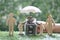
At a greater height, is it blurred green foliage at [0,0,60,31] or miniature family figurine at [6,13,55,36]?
blurred green foliage at [0,0,60,31]

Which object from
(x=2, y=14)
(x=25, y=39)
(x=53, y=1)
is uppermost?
(x=53, y=1)

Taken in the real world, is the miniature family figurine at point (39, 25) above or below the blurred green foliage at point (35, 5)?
below

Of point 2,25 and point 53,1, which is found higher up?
point 53,1

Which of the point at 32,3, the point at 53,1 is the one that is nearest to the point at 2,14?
the point at 32,3

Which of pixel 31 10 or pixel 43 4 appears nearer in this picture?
pixel 31 10

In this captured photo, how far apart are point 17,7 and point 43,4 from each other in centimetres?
72

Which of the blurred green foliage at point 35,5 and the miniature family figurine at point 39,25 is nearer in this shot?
the miniature family figurine at point 39,25

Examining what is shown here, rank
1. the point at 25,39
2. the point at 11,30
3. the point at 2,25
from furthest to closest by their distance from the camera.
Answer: the point at 2,25
the point at 11,30
the point at 25,39

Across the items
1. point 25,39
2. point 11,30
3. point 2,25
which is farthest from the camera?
point 2,25

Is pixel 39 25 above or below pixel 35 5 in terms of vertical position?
below

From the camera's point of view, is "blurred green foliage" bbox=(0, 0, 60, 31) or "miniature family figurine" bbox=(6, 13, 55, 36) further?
"blurred green foliage" bbox=(0, 0, 60, 31)

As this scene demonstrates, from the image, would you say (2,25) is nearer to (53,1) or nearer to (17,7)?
(17,7)

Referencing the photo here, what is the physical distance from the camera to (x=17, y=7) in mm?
5617

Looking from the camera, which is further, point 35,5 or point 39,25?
point 35,5
